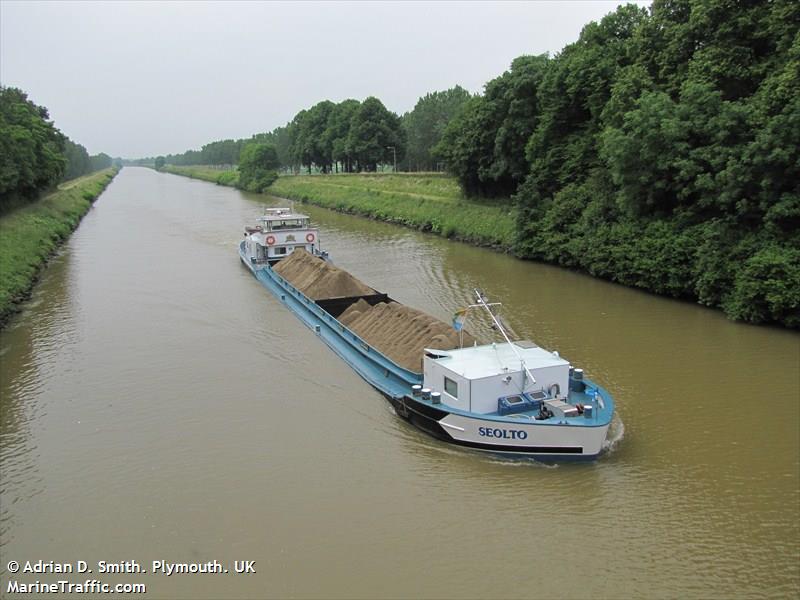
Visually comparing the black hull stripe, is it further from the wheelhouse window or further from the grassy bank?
the grassy bank

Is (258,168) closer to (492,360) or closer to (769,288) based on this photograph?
(769,288)

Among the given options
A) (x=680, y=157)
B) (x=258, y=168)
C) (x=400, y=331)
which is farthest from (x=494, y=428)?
(x=258, y=168)

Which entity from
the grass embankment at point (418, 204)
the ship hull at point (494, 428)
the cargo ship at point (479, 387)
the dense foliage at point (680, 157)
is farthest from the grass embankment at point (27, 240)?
the grass embankment at point (418, 204)

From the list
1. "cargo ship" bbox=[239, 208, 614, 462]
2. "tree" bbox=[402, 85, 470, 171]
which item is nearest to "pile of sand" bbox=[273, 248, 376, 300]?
"cargo ship" bbox=[239, 208, 614, 462]

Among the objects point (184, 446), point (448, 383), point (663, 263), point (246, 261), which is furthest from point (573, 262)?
point (184, 446)

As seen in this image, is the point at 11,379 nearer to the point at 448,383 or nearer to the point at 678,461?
the point at 448,383
